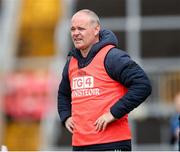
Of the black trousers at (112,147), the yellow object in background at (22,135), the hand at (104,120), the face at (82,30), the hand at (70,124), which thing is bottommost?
the yellow object in background at (22,135)

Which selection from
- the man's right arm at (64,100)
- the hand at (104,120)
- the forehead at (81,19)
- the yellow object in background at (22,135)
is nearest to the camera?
the hand at (104,120)

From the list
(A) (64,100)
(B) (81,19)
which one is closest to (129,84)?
(B) (81,19)

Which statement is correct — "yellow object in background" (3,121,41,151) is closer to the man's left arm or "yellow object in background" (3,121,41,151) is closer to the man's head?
the man's head

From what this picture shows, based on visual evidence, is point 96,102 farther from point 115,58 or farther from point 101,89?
point 115,58

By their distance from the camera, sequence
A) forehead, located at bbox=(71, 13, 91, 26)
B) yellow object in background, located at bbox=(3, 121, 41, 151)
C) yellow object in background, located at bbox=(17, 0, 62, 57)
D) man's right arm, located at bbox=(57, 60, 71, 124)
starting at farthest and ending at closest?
yellow object in background, located at bbox=(17, 0, 62, 57) < yellow object in background, located at bbox=(3, 121, 41, 151) < man's right arm, located at bbox=(57, 60, 71, 124) < forehead, located at bbox=(71, 13, 91, 26)

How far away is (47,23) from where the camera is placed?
19328 millimetres

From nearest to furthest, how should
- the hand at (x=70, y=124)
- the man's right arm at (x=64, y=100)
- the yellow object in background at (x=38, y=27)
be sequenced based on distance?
the hand at (x=70, y=124)
the man's right arm at (x=64, y=100)
the yellow object in background at (x=38, y=27)

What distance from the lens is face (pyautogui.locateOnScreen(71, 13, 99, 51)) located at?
5684mm

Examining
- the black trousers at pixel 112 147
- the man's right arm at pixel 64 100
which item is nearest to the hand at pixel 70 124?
the man's right arm at pixel 64 100

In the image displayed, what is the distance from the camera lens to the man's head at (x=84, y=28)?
568 cm

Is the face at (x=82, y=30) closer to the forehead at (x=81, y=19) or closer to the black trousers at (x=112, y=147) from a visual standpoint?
the forehead at (x=81, y=19)

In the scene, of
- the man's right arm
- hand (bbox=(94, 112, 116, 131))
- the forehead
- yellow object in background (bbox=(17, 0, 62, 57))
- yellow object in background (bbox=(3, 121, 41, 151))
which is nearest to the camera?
hand (bbox=(94, 112, 116, 131))

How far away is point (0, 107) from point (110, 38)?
12.1 metres

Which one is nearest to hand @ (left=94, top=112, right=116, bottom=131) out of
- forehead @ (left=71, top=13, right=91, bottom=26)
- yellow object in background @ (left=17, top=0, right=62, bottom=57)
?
forehead @ (left=71, top=13, right=91, bottom=26)
